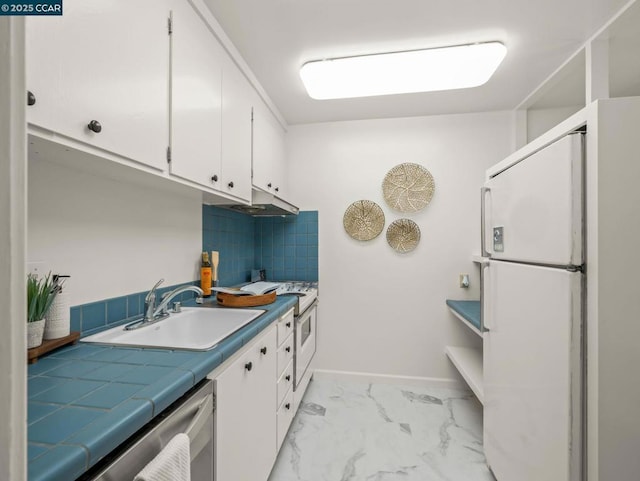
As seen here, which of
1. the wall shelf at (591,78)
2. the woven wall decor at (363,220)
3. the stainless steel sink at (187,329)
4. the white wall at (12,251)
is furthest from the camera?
the woven wall decor at (363,220)

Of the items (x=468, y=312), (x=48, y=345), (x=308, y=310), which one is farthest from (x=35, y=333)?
(x=468, y=312)

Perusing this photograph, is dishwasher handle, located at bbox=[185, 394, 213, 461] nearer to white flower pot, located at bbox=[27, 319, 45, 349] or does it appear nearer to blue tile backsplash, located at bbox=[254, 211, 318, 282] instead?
white flower pot, located at bbox=[27, 319, 45, 349]

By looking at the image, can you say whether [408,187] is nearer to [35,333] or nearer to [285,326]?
[285,326]

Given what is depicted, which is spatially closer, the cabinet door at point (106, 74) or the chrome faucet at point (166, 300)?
the cabinet door at point (106, 74)

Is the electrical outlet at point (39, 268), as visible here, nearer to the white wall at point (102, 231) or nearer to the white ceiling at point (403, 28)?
the white wall at point (102, 231)

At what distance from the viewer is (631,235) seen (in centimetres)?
88

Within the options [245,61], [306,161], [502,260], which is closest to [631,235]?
[502,260]

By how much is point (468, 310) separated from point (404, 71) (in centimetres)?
172

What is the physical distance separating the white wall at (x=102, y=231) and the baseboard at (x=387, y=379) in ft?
5.32

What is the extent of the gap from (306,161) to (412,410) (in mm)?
2251

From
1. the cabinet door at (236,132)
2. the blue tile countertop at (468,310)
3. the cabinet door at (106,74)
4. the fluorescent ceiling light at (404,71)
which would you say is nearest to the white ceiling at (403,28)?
the fluorescent ceiling light at (404,71)

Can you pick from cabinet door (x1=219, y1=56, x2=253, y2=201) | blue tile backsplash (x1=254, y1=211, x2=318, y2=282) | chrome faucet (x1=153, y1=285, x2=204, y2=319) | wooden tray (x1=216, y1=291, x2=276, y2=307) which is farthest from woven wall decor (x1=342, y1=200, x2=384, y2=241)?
chrome faucet (x1=153, y1=285, x2=204, y2=319)

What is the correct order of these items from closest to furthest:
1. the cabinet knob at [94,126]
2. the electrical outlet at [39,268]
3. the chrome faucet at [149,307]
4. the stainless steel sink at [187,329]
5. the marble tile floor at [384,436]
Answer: the cabinet knob at [94,126]
the electrical outlet at [39,268]
the stainless steel sink at [187,329]
the chrome faucet at [149,307]
the marble tile floor at [384,436]

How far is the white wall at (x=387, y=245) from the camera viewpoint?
2469 mm
